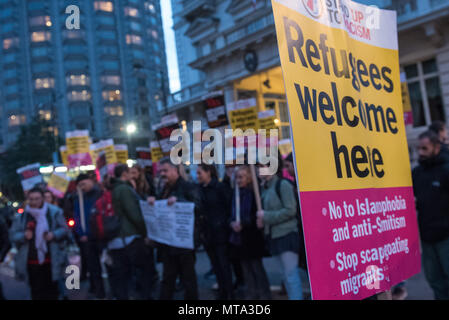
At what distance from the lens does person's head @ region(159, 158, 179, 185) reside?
493 centimetres

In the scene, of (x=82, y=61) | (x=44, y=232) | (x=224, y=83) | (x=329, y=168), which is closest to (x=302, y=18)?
(x=329, y=168)

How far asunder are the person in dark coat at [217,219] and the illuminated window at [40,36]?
288 cm

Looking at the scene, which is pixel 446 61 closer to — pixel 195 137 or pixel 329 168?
pixel 195 137

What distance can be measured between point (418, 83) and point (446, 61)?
1144mm

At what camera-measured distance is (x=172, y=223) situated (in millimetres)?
4980

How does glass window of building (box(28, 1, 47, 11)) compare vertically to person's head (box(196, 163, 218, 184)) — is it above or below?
above

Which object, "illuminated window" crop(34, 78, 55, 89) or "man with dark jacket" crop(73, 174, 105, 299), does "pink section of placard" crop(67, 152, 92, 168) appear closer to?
"man with dark jacket" crop(73, 174, 105, 299)

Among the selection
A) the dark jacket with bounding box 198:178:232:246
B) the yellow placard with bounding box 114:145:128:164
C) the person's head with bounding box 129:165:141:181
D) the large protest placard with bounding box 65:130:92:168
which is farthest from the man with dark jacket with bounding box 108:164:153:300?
the yellow placard with bounding box 114:145:128:164

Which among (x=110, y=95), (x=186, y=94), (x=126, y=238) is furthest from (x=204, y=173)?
(x=186, y=94)

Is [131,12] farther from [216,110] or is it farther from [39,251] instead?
[216,110]

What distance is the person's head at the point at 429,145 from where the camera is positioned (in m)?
3.86

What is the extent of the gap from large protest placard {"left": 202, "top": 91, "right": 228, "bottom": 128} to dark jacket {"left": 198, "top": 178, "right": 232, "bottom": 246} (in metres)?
2.45

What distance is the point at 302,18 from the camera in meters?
1.90
